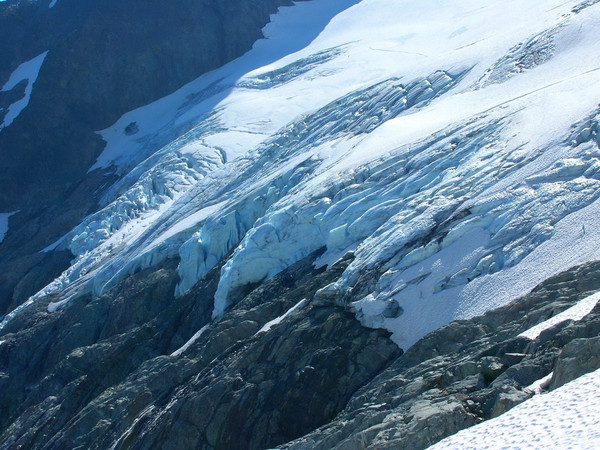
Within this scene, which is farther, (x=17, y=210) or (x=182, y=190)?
(x=17, y=210)

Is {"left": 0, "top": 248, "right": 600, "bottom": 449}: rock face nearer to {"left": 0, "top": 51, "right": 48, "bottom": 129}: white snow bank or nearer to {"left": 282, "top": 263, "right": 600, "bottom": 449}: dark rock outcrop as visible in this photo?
{"left": 282, "top": 263, "right": 600, "bottom": 449}: dark rock outcrop

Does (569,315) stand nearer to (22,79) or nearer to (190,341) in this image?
(190,341)

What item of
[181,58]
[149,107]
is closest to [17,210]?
[149,107]

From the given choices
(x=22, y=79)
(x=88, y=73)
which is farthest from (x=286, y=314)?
(x=22, y=79)

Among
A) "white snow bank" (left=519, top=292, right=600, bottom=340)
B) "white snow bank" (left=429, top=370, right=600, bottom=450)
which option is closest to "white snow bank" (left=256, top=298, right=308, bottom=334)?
"white snow bank" (left=519, top=292, right=600, bottom=340)

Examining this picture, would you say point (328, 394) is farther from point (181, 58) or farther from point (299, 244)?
point (181, 58)

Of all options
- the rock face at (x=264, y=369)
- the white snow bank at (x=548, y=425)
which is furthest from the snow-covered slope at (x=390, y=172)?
the white snow bank at (x=548, y=425)
